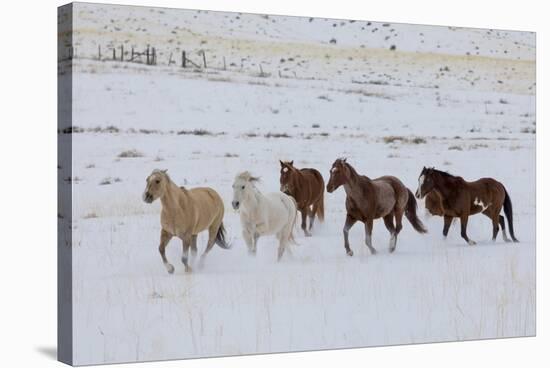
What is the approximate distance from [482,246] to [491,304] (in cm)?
53

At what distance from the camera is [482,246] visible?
12.2m

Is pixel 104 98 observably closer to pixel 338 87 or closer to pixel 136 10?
pixel 136 10

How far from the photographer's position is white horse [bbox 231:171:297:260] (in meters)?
11.1

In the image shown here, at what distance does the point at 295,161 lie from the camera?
37.2 feet

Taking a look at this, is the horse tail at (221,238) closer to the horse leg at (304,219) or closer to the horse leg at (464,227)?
the horse leg at (304,219)

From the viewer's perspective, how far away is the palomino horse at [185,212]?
10.7m

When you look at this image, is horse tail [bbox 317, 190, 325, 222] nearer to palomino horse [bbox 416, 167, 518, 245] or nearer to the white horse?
the white horse

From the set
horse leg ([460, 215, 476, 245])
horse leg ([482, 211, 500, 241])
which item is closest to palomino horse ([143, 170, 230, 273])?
horse leg ([460, 215, 476, 245])

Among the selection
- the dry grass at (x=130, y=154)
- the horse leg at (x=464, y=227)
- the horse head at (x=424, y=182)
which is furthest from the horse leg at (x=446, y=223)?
the dry grass at (x=130, y=154)

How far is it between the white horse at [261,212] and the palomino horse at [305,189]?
76 mm

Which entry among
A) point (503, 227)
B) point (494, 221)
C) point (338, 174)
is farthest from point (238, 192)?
point (503, 227)

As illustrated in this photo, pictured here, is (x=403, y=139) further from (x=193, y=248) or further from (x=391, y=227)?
(x=193, y=248)

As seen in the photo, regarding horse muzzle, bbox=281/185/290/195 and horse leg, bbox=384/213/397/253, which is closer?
horse muzzle, bbox=281/185/290/195

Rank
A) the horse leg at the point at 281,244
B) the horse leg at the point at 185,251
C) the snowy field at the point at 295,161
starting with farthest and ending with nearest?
the horse leg at the point at 281,244
the horse leg at the point at 185,251
the snowy field at the point at 295,161
